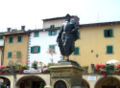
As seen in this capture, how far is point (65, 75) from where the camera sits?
9.66m

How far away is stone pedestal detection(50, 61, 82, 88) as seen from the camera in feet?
31.3

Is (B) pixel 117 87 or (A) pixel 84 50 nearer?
(B) pixel 117 87

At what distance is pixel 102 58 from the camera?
29.7m

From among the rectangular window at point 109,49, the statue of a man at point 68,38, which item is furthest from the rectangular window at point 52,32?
the statue of a man at point 68,38

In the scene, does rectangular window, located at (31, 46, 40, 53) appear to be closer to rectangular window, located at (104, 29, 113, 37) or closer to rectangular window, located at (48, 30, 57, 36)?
rectangular window, located at (48, 30, 57, 36)

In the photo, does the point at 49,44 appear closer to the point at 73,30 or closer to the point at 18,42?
the point at 18,42

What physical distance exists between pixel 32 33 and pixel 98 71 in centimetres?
1376

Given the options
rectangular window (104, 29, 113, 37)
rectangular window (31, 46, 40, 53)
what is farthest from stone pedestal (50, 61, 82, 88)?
rectangular window (31, 46, 40, 53)

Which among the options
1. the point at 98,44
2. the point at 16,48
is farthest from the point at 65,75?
the point at 16,48

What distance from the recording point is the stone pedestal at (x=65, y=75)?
9555 mm

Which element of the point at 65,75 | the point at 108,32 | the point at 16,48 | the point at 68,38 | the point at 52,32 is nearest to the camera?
the point at 65,75

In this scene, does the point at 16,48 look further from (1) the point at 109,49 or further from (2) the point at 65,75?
(2) the point at 65,75

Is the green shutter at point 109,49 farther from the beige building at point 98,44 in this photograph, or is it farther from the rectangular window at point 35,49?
the rectangular window at point 35,49

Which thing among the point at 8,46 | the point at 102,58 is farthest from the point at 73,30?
the point at 8,46
